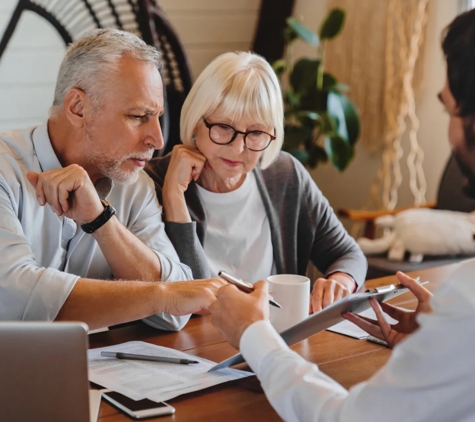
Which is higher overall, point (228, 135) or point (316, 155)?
point (228, 135)

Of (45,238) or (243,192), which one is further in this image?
(243,192)

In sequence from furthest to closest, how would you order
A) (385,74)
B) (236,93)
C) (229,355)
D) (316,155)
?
1. (385,74)
2. (316,155)
3. (236,93)
4. (229,355)

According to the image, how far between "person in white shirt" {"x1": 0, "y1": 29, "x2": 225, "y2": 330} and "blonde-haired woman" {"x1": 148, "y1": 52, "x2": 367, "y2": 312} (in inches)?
5.4

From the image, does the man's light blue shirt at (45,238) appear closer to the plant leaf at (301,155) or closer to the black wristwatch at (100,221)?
the black wristwatch at (100,221)

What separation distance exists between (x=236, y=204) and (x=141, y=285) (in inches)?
24.9

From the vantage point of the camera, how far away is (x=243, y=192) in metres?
2.00

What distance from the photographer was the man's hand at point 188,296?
1353mm

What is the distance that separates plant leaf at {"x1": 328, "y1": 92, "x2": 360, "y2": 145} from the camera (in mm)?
3654

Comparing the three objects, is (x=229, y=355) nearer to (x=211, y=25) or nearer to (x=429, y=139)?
(x=429, y=139)

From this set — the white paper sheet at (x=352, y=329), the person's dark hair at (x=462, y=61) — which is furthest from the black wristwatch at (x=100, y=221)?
the person's dark hair at (x=462, y=61)

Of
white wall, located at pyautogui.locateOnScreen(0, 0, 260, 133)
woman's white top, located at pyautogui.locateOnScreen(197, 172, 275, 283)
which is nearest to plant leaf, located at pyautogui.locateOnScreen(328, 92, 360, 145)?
white wall, located at pyautogui.locateOnScreen(0, 0, 260, 133)

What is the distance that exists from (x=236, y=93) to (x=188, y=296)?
2.29 ft

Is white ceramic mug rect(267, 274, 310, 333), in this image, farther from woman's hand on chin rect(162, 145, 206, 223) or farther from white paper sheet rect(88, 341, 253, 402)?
woman's hand on chin rect(162, 145, 206, 223)

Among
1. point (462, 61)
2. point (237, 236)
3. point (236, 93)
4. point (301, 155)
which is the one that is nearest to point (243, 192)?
point (237, 236)
